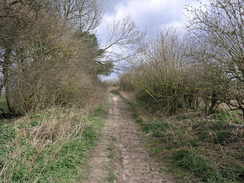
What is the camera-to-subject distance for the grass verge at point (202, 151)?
4.37 metres

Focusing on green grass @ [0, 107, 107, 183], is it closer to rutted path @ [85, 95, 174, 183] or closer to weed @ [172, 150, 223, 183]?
rutted path @ [85, 95, 174, 183]

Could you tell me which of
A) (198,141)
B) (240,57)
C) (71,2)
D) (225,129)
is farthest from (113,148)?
(71,2)

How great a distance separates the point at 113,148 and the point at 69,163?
2.02 metres

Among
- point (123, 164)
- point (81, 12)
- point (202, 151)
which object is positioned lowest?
point (123, 164)

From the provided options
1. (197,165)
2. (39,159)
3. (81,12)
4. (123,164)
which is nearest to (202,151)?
(197,165)

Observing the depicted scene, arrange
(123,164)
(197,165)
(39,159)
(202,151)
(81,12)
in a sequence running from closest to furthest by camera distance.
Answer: (39,159) → (197,165) → (123,164) → (202,151) → (81,12)

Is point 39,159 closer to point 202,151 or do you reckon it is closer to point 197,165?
point 197,165

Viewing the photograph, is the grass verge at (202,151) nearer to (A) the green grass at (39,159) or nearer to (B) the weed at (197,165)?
(B) the weed at (197,165)

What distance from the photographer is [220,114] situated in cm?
987

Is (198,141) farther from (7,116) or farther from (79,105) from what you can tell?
(7,116)

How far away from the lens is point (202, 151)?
5531mm

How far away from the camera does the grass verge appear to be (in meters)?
4.37

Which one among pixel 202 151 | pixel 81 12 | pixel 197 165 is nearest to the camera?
pixel 197 165

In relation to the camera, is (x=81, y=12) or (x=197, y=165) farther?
(x=81, y=12)
